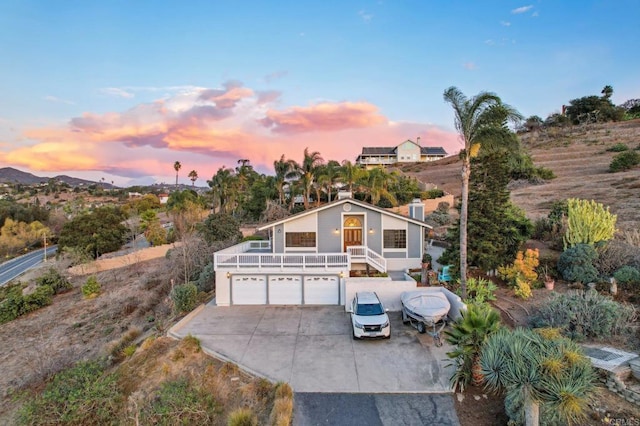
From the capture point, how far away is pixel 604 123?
7575 centimetres

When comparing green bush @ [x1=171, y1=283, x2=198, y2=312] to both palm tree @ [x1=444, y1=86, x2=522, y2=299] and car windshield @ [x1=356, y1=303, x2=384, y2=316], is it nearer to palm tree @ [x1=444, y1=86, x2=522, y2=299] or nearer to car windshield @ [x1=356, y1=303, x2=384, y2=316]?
car windshield @ [x1=356, y1=303, x2=384, y2=316]

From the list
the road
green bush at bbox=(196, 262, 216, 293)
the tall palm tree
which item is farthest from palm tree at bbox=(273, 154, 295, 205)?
the road

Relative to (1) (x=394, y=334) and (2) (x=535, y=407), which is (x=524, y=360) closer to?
(2) (x=535, y=407)

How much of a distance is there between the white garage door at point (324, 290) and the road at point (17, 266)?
125ft

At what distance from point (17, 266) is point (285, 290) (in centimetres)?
4760

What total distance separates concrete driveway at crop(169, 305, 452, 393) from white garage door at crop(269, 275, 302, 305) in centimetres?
88

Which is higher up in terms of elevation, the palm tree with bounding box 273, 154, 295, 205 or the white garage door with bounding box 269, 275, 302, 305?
the palm tree with bounding box 273, 154, 295, 205

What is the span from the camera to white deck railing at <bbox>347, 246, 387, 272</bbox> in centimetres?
1827

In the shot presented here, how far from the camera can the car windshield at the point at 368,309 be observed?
529 inches

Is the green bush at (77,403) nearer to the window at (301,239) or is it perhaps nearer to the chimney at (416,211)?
the window at (301,239)

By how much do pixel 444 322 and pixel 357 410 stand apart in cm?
598

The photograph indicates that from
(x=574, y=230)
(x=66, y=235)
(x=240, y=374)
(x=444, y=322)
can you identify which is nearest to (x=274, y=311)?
(x=240, y=374)

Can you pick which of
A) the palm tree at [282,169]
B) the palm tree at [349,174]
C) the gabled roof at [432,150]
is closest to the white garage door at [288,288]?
the palm tree at [349,174]

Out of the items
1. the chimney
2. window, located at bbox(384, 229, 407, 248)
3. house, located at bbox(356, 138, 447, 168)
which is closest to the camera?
window, located at bbox(384, 229, 407, 248)
